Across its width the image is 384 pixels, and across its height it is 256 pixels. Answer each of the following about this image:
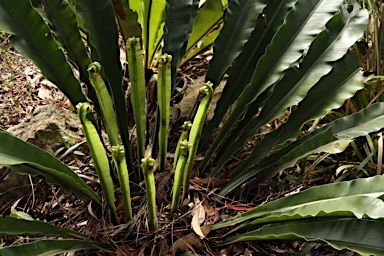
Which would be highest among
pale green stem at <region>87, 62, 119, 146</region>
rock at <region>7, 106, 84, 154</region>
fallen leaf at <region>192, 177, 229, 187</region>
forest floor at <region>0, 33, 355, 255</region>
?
pale green stem at <region>87, 62, 119, 146</region>

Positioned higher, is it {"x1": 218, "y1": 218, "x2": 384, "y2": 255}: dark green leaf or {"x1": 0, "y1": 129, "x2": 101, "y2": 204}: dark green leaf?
{"x1": 0, "y1": 129, "x2": 101, "y2": 204}: dark green leaf

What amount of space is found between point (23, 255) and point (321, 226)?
0.63 meters

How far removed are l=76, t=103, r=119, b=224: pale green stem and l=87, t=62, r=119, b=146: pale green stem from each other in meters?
0.07

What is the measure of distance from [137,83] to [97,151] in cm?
26

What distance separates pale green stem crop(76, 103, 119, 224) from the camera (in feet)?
3.19

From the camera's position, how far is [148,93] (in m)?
1.75

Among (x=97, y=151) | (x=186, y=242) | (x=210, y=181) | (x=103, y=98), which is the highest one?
(x=103, y=98)

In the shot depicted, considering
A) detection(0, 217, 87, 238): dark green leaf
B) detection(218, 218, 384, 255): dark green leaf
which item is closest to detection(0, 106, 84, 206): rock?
detection(0, 217, 87, 238): dark green leaf

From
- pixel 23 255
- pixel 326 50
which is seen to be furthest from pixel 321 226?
pixel 23 255

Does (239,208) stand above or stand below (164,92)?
below

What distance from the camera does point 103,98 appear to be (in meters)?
1.12

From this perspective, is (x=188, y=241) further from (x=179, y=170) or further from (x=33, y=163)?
(x=33, y=163)

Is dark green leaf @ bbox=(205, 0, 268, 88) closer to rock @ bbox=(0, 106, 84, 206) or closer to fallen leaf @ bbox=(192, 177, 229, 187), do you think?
fallen leaf @ bbox=(192, 177, 229, 187)

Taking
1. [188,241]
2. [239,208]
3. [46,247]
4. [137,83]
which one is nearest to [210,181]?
[239,208]
